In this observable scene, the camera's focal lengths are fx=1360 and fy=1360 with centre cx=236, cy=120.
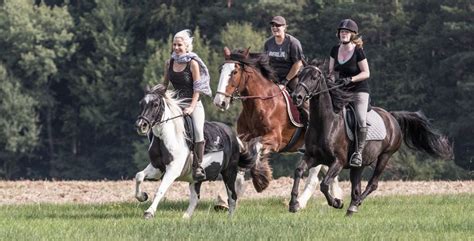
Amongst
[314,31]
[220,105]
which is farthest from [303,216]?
[314,31]

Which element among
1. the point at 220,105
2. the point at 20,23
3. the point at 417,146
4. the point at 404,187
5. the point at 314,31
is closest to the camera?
the point at 220,105

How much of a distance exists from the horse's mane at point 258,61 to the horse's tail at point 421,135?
2006 millimetres

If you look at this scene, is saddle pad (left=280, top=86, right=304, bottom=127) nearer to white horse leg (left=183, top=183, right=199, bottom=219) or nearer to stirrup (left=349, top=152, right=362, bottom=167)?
stirrup (left=349, top=152, right=362, bottom=167)

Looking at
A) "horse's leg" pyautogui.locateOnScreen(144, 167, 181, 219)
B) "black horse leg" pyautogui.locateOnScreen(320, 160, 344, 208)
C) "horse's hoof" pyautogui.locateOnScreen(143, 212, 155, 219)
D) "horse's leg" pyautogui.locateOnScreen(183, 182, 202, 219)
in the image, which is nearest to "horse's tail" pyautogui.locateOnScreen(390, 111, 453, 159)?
"black horse leg" pyautogui.locateOnScreen(320, 160, 344, 208)

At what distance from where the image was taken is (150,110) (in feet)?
57.7

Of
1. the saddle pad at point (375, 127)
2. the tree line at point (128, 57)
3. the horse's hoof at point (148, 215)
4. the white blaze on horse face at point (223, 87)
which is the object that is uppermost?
the white blaze on horse face at point (223, 87)

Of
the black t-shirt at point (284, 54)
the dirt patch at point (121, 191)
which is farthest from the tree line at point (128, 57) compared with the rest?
the black t-shirt at point (284, 54)

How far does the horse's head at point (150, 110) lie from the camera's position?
1739 cm

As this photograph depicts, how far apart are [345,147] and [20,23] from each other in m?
76.9

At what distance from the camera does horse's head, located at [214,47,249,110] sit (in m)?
20.1

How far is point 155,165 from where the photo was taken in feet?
59.5

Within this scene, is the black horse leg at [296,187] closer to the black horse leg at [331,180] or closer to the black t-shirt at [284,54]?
the black horse leg at [331,180]

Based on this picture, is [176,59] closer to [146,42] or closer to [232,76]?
[232,76]

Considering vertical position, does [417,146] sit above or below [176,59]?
below
